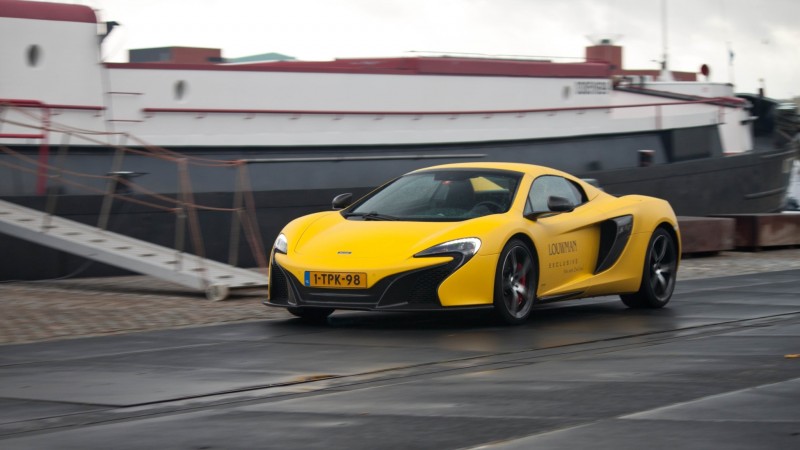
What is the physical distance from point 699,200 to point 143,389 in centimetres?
2293

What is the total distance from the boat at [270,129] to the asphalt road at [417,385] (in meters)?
5.78

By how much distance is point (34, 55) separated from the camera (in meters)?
17.7

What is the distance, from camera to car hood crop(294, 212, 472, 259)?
9.71m

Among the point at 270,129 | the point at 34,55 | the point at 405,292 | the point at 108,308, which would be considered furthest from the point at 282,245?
the point at 270,129

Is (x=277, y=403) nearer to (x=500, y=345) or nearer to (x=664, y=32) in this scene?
(x=500, y=345)

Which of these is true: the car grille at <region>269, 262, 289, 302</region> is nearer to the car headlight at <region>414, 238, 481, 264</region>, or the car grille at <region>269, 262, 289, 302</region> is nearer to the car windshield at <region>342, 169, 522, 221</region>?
the car windshield at <region>342, 169, 522, 221</region>

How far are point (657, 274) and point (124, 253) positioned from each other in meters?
5.54

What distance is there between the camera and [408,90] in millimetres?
22297

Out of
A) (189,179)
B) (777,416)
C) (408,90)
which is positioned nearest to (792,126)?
(408,90)

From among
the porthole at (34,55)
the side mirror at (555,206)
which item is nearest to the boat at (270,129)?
the porthole at (34,55)

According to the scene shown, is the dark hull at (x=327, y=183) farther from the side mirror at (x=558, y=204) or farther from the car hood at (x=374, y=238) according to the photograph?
the side mirror at (x=558, y=204)

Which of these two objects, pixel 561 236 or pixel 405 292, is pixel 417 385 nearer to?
pixel 405 292

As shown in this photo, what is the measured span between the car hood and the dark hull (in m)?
6.07

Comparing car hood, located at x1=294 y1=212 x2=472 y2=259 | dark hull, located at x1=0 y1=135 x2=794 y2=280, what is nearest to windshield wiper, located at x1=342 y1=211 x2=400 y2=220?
car hood, located at x1=294 y1=212 x2=472 y2=259
